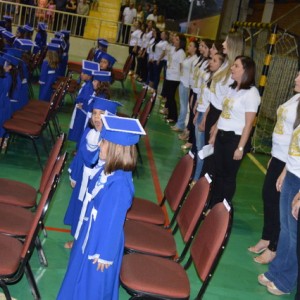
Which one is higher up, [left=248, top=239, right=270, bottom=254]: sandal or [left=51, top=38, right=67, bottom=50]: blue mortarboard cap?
[left=51, top=38, right=67, bottom=50]: blue mortarboard cap

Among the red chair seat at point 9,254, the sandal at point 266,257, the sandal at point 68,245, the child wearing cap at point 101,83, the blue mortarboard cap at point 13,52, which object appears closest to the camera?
the red chair seat at point 9,254

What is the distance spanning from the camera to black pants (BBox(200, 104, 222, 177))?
17.2 feet

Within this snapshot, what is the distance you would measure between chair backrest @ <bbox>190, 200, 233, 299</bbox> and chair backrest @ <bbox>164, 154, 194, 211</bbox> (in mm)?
618

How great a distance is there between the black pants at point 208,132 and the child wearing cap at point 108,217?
7.80 feet

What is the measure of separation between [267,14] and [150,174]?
35.4ft

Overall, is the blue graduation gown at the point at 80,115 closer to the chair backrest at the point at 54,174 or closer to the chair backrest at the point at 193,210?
the chair backrest at the point at 54,174

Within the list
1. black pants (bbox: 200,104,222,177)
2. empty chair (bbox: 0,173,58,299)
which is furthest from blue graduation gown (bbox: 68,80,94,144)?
empty chair (bbox: 0,173,58,299)

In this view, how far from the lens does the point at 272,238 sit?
4.40 metres

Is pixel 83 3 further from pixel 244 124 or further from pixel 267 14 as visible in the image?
pixel 244 124

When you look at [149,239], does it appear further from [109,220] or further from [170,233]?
[109,220]

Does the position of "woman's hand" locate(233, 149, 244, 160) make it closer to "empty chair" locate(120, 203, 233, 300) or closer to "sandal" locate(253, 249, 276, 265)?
"sandal" locate(253, 249, 276, 265)

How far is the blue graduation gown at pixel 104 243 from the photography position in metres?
2.83

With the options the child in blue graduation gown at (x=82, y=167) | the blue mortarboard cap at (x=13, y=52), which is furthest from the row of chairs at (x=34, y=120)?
the child in blue graduation gown at (x=82, y=167)

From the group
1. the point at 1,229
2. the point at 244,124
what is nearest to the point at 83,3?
the point at 244,124
